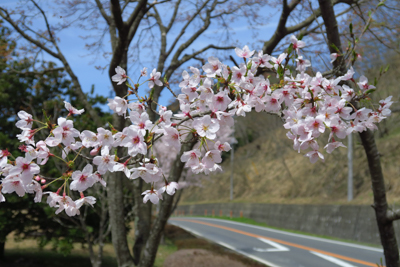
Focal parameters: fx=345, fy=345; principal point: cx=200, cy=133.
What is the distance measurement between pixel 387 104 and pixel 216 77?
3.88ft

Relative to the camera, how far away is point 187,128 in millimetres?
1712

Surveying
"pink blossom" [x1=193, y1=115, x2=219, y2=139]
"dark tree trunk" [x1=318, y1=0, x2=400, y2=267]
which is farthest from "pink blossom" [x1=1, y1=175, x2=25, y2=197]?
"dark tree trunk" [x1=318, y1=0, x2=400, y2=267]

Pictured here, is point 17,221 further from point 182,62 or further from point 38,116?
point 182,62

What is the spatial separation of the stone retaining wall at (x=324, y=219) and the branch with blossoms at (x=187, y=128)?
13.3m

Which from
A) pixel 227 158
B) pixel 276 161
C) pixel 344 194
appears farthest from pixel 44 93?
pixel 227 158

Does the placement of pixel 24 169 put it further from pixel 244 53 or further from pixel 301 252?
pixel 301 252

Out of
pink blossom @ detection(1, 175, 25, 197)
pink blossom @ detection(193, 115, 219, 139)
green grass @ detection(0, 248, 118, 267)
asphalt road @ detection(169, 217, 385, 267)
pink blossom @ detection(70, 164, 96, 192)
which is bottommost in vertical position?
green grass @ detection(0, 248, 118, 267)

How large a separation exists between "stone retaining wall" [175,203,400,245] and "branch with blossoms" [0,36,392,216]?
13.3 metres

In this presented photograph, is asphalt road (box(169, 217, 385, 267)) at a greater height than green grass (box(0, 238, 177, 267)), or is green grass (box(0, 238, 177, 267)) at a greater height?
asphalt road (box(169, 217, 385, 267))

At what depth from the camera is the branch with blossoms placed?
5.44 ft

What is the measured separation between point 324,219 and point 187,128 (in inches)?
692

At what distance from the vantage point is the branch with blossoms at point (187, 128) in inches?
65.3

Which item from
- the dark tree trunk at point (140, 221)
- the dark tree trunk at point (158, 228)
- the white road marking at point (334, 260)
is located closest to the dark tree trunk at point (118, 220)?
the dark tree trunk at point (158, 228)

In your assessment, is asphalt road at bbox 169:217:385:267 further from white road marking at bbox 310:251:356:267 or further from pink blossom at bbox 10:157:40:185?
pink blossom at bbox 10:157:40:185
